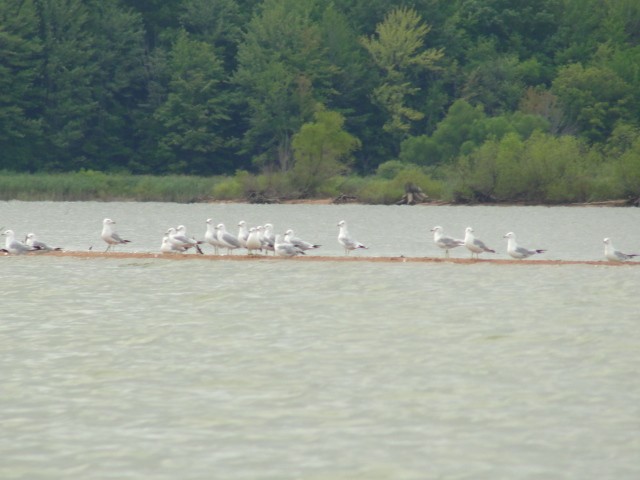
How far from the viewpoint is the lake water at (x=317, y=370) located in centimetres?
1191

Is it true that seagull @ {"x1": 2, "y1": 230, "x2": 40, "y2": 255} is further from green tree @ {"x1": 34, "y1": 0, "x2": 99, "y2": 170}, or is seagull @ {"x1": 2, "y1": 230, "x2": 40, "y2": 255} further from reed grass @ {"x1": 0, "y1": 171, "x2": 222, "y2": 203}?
green tree @ {"x1": 34, "y1": 0, "x2": 99, "y2": 170}

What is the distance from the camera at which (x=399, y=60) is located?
81.8m

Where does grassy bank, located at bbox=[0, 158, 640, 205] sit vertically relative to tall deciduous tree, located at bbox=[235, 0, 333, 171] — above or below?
below

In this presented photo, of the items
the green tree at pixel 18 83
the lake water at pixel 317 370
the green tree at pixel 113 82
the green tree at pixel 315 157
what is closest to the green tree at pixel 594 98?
the green tree at pixel 315 157

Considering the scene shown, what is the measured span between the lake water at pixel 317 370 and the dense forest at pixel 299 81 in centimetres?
4144

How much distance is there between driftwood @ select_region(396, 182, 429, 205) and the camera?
2472 inches

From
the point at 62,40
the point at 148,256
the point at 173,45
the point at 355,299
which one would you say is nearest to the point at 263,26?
the point at 173,45

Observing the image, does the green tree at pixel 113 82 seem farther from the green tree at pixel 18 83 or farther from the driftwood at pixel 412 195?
the driftwood at pixel 412 195

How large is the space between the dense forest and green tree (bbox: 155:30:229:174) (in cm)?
11

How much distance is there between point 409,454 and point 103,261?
61.7 ft

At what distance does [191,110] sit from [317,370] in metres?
62.8

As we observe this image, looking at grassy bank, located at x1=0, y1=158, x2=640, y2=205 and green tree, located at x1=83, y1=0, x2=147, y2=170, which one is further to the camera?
green tree, located at x1=83, y1=0, x2=147, y2=170

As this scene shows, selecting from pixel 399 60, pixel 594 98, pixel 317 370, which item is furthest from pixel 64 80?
pixel 317 370

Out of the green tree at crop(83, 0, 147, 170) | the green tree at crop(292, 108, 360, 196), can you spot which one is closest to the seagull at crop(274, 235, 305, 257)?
the green tree at crop(292, 108, 360, 196)
